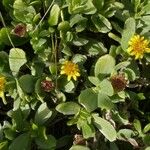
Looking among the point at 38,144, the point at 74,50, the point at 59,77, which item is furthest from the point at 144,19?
the point at 38,144

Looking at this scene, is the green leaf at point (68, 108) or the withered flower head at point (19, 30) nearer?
the green leaf at point (68, 108)

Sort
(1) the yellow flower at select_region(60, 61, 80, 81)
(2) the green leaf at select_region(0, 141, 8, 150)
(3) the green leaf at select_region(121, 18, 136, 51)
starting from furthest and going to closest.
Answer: (3) the green leaf at select_region(121, 18, 136, 51) < (1) the yellow flower at select_region(60, 61, 80, 81) < (2) the green leaf at select_region(0, 141, 8, 150)

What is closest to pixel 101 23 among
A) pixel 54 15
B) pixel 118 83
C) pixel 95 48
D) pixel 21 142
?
pixel 95 48

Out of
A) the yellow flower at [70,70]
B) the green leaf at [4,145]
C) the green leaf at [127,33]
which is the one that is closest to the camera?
the green leaf at [4,145]

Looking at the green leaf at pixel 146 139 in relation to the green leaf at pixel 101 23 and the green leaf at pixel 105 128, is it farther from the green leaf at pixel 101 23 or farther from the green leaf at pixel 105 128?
the green leaf at pixel 101 23

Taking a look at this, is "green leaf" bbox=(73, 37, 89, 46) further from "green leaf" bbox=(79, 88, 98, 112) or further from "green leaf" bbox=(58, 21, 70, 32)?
"green leaf" bbox=(79, 88, 98, 112)

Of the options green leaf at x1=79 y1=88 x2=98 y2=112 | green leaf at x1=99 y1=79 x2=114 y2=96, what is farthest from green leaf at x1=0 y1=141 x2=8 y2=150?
green leaf at x1=99 y1=79 x2=114 y2=96

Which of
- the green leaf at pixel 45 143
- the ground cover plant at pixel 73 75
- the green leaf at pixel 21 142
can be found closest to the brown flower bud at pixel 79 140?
the ground cover plant at pixel 73 75
